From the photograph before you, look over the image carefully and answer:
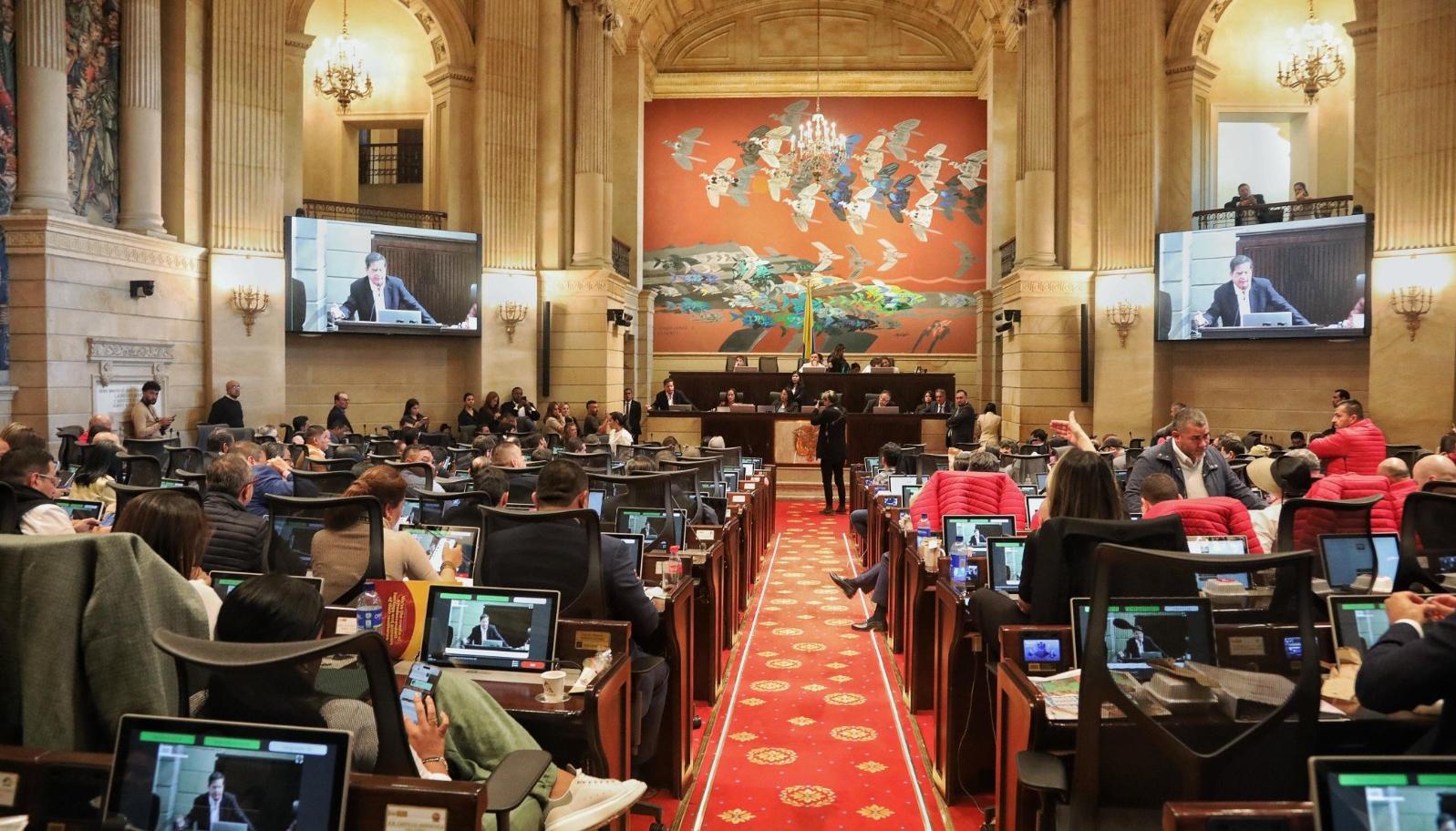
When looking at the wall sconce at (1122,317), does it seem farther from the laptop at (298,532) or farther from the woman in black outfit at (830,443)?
the laptop at (298,532)

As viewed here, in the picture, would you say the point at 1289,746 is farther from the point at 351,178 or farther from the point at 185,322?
the point at 351,178

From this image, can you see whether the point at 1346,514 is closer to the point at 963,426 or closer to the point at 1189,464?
the point at 1189,464

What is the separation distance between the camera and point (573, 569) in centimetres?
371

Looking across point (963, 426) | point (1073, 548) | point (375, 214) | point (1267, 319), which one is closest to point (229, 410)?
point (375, 214)

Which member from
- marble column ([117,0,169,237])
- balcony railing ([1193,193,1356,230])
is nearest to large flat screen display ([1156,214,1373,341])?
balcony railing ([1193,193,1356,230])

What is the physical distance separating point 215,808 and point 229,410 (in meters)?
13.1

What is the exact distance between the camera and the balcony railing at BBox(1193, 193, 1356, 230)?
48.4 ft

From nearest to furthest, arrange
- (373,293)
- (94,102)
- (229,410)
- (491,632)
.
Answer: (491,632), (94,102), (229,410), (373,293)

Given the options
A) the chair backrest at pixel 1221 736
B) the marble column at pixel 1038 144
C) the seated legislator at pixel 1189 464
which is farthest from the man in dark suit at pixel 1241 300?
the chair backrest at pixel 1221 736

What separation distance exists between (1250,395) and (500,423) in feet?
37.1

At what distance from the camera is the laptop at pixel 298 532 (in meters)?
3.99

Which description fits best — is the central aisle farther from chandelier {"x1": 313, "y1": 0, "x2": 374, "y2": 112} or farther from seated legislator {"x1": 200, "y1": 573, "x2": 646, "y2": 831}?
chandelier {"x1": 313, "y1": 0, "x2": 374, "y2": 112}

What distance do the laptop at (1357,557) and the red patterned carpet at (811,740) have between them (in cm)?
176

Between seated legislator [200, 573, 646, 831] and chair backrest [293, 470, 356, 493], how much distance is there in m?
3.51
